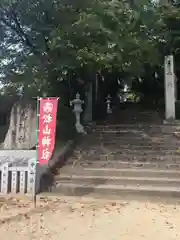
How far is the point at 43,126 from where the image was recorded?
598cm

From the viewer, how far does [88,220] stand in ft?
16.1

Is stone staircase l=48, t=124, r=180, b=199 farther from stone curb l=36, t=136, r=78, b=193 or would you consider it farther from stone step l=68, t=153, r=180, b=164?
stone curb l=36, t=136, r=78, b=193

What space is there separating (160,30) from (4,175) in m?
10.8

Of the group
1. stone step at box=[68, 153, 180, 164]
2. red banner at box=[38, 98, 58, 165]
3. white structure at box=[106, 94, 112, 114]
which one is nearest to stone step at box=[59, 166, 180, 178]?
stone step at box=[68, 153, 180, 164]

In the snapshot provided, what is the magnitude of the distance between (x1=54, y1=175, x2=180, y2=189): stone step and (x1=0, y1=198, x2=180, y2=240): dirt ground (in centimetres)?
91

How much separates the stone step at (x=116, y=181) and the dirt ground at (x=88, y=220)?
0.91 metres

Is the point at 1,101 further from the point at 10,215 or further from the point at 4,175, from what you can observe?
the point at 10,215

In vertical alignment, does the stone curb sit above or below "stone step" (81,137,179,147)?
below

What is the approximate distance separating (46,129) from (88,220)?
6.43ft

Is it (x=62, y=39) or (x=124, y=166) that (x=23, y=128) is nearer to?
(x=62, y=39)

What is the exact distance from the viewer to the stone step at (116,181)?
6641 millimetres

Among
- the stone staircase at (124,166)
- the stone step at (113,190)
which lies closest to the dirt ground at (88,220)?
the stone step at (113,190)

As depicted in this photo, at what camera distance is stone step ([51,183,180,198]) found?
20.3 feet

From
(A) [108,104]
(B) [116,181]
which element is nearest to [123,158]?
(B) [116,181]
